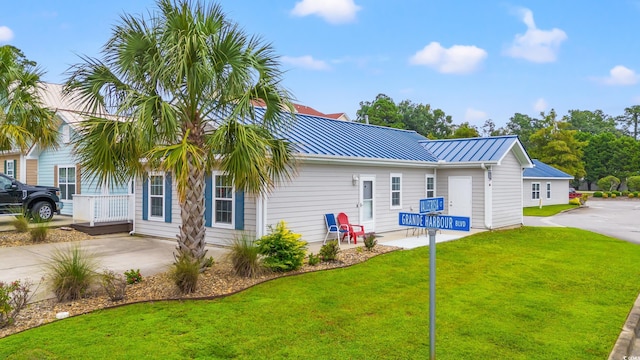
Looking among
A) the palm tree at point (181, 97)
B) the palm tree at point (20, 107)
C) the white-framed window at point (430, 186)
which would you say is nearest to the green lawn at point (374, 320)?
the palm tree at point (181, 97)

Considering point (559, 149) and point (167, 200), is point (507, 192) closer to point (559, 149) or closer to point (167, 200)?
point (167, 200)

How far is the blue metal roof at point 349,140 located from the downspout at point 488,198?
6.93 ft

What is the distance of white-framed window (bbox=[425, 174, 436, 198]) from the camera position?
15.9 meters

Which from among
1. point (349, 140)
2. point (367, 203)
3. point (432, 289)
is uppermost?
point (349, 140)

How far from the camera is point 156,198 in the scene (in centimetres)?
1285

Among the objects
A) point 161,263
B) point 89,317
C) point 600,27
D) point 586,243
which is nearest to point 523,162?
point 586,243

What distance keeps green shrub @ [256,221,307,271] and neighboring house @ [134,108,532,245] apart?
4.70ft

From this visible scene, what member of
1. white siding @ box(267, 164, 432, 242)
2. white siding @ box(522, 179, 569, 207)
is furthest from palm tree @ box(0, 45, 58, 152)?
white siding @ box(522, 179, 569, 207)

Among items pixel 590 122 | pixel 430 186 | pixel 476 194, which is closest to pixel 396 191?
pixel 430 186

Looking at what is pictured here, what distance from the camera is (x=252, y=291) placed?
664 centimetres

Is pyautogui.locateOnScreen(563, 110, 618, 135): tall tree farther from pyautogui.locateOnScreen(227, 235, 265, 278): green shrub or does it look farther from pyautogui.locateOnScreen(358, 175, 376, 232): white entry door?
pyautogui.locateOnScreen(227, 235, 265, 278): green shrub

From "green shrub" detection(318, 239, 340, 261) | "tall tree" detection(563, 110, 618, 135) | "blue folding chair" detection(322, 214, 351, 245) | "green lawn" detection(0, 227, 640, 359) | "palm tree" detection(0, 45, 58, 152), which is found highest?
"tall tree" detection(563, 110, 618, 135)

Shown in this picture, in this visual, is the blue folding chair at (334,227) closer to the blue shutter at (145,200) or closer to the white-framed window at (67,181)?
the blue shutter at (145,200)

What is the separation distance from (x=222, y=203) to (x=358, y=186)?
4292 mm
